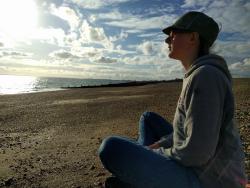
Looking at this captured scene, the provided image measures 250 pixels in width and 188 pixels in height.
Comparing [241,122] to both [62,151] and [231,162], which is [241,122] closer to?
[62,151]

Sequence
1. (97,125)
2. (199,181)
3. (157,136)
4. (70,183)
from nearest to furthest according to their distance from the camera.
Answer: (199,181) < (157,136) < (70,183) < (97,125)

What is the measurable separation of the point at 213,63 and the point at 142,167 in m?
1.02

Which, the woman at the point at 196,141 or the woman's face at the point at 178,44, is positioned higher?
the woman's face at the point at 178,44

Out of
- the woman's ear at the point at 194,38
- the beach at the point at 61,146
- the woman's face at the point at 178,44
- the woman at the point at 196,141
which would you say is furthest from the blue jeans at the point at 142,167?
the beach at the point at 61,146

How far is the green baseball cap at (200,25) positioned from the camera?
3357mm

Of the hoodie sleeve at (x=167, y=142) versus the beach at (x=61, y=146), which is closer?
the hoodie sleeve at (x=167, y=142)

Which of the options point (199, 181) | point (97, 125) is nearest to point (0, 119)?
point (97, 125)

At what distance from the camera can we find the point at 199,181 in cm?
317

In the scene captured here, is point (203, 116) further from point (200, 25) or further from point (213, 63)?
point (200, 25)

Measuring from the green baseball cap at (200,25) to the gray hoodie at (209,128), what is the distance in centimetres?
26

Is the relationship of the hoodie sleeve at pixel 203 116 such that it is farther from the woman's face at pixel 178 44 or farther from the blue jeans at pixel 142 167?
the woman's face at pixel 178 44

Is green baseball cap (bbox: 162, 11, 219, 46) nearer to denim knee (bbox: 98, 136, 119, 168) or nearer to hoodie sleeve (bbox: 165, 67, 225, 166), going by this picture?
hoodie sleeve (bbox: 165, 67, 225, 166)

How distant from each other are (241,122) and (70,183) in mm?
6243

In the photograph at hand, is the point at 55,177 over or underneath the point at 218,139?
underneath
